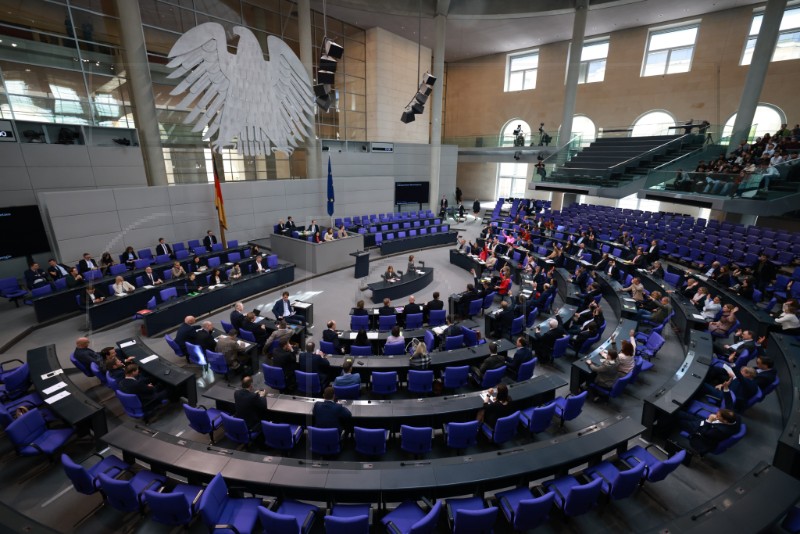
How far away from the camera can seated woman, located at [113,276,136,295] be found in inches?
392

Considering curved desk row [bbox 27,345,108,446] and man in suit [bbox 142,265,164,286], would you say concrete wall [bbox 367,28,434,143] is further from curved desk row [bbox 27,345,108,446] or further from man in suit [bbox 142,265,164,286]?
curved desk row [bbox 27,345,108,446]

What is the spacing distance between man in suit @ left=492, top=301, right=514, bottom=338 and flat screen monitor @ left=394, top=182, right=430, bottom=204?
1561 centimetres

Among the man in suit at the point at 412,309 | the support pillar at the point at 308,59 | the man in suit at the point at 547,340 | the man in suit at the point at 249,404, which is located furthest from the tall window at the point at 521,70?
the man in suit at the point at 249,404

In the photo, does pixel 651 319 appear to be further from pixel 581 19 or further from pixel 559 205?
pixel 581 19

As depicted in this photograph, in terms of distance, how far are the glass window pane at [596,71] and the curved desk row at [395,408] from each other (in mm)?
27007

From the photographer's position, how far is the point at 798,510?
3773 millimetres

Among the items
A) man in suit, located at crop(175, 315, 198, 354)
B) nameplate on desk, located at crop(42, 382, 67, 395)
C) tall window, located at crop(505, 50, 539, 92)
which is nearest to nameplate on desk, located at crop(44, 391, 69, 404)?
nameplate on desk, located at crop(42, 382, 67, 395)

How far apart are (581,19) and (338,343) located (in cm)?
2313

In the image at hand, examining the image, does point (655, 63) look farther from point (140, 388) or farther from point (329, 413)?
point (140, 388)

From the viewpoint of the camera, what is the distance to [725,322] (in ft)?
27.2

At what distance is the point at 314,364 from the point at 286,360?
60 centimetres

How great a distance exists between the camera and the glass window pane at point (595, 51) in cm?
2517

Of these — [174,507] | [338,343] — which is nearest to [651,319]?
[338,343]

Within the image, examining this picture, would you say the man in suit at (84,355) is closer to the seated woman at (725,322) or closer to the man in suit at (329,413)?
the man in suit at (329,413)
